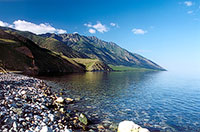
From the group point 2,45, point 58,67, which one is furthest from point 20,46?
point 58,67

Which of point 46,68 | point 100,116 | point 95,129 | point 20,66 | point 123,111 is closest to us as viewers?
point 95,129

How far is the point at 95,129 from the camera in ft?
46.0

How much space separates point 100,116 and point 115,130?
431 cm

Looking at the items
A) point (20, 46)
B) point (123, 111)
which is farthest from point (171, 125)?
point (20, 46)

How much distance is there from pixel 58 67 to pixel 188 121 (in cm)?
12082

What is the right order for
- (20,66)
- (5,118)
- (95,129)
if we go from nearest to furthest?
(5,118), (95,129), (20,66)

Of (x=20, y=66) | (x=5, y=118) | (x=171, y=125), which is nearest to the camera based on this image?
(x=5, y=118)

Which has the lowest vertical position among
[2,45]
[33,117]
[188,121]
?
[188,121]

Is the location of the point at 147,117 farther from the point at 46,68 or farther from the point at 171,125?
the point at 46,68

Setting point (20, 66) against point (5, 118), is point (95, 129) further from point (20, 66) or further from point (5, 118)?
point (20, 66)

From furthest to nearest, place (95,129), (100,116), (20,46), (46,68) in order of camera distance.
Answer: (46,68) < (20,46) < (100,116) < (95,129)

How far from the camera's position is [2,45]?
283ft

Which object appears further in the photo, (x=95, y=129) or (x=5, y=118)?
(x=95, y=129)

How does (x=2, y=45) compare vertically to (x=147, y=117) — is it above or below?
above
